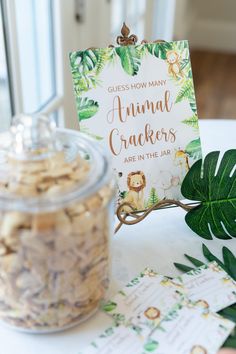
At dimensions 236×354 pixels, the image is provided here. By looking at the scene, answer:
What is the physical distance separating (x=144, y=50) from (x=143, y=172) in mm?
184

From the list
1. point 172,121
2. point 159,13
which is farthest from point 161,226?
point 159,13

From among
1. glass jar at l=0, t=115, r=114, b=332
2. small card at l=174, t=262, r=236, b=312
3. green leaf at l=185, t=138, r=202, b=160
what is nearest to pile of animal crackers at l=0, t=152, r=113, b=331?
glass jar at l=0, t=115, r=114, b=332

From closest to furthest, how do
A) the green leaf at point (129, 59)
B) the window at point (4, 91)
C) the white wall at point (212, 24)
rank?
the green leaf at point (129, 59) → the window at point (4, 91) → the white wall at point (212, 24)

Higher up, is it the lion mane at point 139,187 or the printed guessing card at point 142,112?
the printed guessing card at point 142,112

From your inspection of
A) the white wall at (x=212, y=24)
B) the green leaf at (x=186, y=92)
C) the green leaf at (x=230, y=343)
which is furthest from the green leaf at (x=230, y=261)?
the white wall at (x=212, y=24)

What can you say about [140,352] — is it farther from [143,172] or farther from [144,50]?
[144,50]

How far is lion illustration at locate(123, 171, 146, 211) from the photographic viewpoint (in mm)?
695

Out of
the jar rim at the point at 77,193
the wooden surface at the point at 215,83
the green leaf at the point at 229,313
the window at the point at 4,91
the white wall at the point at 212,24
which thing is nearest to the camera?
the jar rim at the point at 77,193

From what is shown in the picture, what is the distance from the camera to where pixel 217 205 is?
713 mm

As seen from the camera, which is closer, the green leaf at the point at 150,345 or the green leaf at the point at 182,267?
the green leaf at the point at 150,345

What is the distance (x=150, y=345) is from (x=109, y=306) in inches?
3.1

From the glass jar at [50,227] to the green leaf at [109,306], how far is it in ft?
0.07

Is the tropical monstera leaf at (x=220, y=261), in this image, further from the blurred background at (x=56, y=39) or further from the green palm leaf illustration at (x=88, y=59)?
the blurred background at (x=56, y=39)

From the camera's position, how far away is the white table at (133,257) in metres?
0.53
